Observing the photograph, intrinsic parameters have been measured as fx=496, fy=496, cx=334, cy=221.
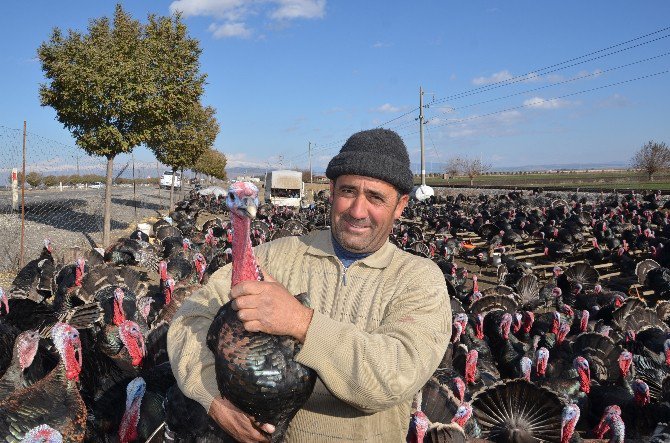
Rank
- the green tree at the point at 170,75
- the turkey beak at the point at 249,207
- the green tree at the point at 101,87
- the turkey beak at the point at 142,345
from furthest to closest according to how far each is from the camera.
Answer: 1. the green tree at the point at 170,75
2. the green tree at the point at 101,87
3. the turkey beak at the point at 142,345
4. the turkey beak at the point at 249,207

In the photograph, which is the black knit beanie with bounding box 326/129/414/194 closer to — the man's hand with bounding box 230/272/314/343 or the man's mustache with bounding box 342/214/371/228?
the man's mustache with bounding box 342/214/371/228

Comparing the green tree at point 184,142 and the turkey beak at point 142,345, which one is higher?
the green tree at point 184,142

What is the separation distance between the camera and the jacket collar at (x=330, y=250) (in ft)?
6.67

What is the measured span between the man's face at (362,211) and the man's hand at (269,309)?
489 mm

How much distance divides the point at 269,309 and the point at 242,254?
33 cm

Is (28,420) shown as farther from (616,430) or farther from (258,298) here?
(616,430)

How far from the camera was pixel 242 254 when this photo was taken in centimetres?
183

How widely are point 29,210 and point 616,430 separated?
2592 cm

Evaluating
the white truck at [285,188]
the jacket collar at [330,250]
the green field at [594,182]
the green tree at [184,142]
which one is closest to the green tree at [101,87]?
the green tree at [184,142]

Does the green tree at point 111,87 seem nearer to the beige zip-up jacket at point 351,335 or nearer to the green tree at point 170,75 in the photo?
the green tree at point 170,75

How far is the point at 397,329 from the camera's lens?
67.6 inches

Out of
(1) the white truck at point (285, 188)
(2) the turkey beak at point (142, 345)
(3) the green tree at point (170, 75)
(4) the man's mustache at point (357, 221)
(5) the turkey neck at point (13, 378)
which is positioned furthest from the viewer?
(1) the white truck at point (285, 188)

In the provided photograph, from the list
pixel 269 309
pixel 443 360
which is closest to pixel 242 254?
pixel 269 309

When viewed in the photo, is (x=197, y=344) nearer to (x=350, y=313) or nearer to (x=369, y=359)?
(x=350, y=313)
